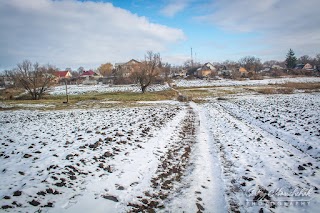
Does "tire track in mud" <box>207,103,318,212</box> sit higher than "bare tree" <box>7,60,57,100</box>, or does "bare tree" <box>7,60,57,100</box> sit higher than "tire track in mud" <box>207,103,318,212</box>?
"bare tree" <box>7,60,57,100</box>

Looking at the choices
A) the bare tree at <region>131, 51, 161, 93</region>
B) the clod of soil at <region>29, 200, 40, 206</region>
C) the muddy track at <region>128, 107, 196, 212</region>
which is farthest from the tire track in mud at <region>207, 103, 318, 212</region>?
the bare tree at <region>131, 51, 161, 93</region>

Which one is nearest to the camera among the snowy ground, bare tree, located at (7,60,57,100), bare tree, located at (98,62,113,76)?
the snowy ground

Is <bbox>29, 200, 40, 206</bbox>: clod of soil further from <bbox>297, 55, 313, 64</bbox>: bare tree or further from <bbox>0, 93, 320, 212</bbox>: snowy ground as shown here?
<bbox>297, 55, 313, 64</bbox>: bare tree

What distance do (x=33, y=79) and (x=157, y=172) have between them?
1773 inches

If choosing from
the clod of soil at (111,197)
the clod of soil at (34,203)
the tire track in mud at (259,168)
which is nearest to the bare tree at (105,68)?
the tire track in mud at (259,168)

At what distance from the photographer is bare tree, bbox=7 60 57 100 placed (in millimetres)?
42688

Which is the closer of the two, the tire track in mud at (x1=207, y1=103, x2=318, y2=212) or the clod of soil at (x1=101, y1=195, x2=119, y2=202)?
the clod of soil at (x1=101, y1=195, x2=119, y2=202)

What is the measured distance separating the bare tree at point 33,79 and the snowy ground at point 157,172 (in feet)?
120

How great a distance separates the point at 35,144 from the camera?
903 centimetres

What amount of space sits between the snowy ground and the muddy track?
3 centimetres

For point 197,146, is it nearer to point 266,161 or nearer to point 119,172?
point 266,161

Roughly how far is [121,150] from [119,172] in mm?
1920

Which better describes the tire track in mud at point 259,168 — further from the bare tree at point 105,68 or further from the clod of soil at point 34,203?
the bare tree at point 105,68

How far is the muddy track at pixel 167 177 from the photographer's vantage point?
527 centimetres
